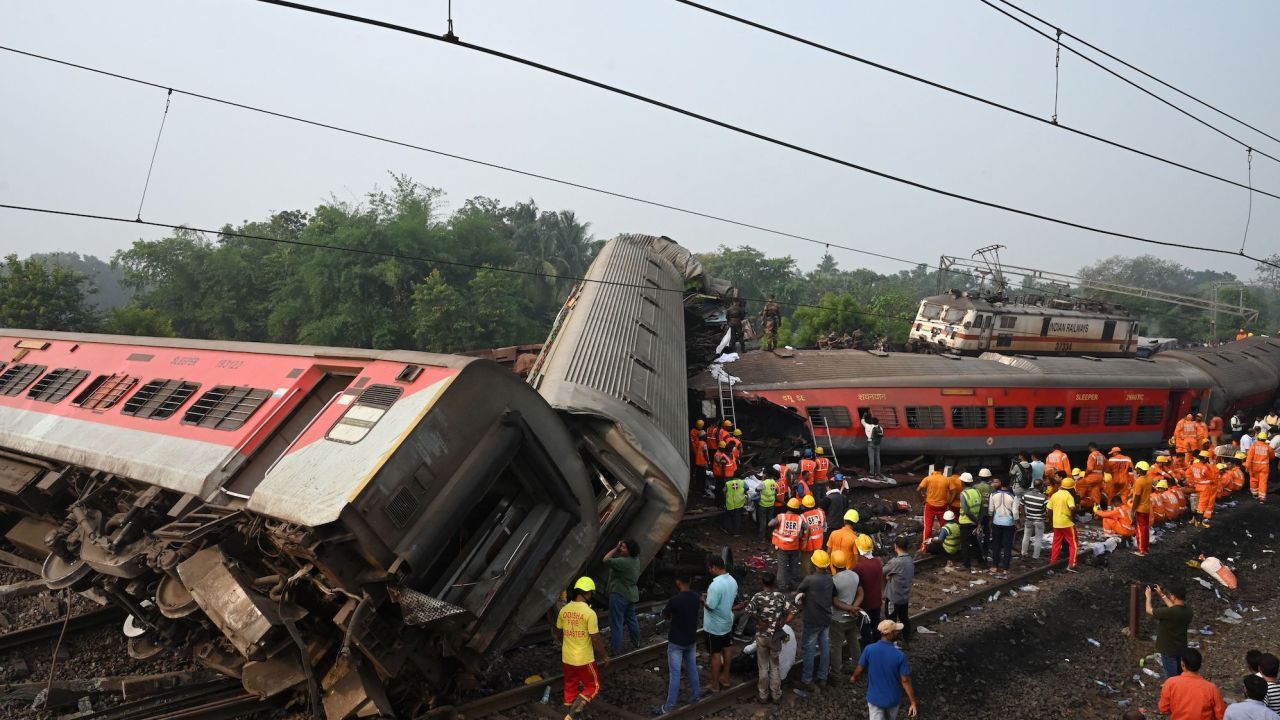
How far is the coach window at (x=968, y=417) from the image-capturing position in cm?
1812

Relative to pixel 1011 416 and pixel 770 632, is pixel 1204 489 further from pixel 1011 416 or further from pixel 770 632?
pixel 770 632

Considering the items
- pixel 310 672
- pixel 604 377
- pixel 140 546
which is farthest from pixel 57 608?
pixel 604 377

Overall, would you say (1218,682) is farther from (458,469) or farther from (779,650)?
(458,469)

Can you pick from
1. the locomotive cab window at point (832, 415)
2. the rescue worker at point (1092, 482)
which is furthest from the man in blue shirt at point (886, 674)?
the locomotive cab window at point (832, 415)

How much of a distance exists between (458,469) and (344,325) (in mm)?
29329

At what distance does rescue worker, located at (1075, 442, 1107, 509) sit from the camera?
14688 mm

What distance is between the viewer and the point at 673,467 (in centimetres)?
877

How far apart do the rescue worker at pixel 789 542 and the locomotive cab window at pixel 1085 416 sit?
1326cm

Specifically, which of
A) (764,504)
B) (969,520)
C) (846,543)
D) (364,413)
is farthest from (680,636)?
(969,520)

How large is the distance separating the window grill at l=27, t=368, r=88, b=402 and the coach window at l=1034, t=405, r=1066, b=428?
19631mm

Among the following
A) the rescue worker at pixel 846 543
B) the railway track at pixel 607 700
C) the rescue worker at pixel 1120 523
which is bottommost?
the railway track at pixel 607 700

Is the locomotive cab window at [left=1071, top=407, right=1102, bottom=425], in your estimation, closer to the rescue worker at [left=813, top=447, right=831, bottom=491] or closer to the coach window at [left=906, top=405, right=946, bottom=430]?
the coach window at [left=906, top=405, right=946, bottom=430]

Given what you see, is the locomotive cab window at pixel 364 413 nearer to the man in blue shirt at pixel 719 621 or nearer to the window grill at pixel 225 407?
the window grill at pixel 225 407

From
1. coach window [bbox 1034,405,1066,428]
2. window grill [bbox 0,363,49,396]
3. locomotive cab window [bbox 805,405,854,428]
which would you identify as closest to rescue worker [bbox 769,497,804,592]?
locomotive cab window [bbox 805,405,854,428]
